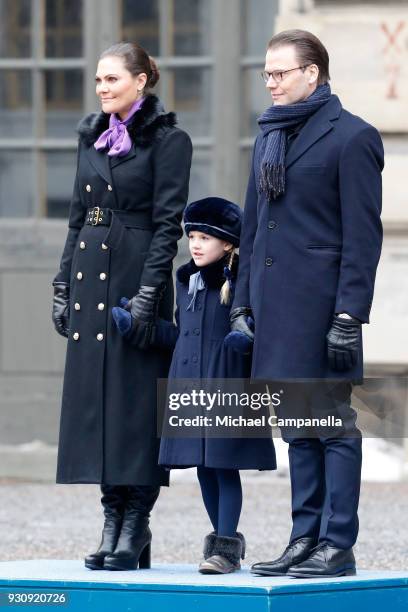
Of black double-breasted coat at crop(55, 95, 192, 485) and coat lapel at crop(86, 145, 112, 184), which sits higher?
coat lapel at crop(86, 145, 112, 184)

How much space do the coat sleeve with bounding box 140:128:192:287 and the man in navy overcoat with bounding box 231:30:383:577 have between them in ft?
1.30

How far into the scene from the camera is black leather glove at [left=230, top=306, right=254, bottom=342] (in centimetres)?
625

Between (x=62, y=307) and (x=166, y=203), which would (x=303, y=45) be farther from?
(x=62, y=307)

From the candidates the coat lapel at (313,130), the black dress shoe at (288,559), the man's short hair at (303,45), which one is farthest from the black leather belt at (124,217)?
the black dress shoe at (288,559)

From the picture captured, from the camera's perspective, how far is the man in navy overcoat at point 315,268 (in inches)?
239

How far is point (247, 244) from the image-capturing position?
636cm

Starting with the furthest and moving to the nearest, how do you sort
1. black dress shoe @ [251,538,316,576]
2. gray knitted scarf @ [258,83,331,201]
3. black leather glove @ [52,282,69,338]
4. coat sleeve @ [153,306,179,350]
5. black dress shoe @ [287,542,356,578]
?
black leather glove @ [52,282,69,338]
coat sleeve @ [153,306,179,350]
gray knitted scarf @ [258,83,331,201]
black dress shoe @ [251,538,316,576]
black dress shoe @ [287,542,356,578]

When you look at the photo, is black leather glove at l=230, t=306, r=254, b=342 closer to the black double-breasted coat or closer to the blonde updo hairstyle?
the black double-breasted coat

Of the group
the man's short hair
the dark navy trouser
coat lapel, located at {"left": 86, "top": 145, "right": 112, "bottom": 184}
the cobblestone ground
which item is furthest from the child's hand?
the cobblestone ground

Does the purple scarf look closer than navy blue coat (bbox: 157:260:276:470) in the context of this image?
No

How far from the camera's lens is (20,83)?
40.1 feet

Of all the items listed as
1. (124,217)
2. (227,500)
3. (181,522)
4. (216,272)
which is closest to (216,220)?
(216,272)

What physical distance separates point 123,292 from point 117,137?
541 mm

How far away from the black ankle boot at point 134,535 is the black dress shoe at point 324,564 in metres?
0.66
